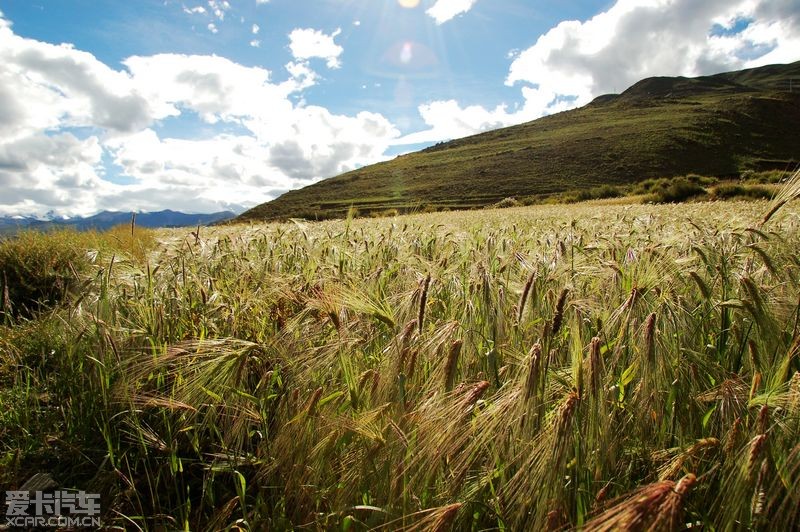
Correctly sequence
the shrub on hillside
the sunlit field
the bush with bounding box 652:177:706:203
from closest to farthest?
the sunlit field < the bush with bounding box 652:177:706:203 < the shrub on hillside

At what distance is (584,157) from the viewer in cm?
8344

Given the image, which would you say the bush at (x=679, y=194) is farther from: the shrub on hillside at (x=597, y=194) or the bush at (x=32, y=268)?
the bush at (x=32, y=268)

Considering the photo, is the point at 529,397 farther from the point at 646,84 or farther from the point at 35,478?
the point at 646,84

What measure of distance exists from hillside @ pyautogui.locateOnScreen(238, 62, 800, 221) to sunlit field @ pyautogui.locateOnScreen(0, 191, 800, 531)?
2004 inches

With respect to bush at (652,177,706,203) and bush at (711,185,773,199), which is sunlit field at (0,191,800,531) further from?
bush at (652,177,706,203)

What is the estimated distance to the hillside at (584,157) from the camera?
72.2 metres

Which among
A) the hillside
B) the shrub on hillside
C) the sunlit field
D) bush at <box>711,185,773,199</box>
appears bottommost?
the sunlit field

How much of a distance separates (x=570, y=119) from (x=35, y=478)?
462ft

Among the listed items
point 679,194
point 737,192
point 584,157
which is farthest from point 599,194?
point 584,157

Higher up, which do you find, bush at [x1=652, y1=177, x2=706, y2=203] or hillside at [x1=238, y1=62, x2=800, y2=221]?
hillside at [x1=238, y1=62, x2=800, y2=221]

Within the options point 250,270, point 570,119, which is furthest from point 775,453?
point 570,119

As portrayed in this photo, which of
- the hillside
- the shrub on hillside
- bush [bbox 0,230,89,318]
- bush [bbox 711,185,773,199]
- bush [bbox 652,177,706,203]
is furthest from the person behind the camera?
the hillside

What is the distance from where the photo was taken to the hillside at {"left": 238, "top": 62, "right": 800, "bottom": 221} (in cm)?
7225

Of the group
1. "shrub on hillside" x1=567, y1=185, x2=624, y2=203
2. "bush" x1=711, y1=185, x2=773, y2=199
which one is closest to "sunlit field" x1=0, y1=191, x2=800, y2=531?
"bush" x1=711, y1=185, x2=773, y2=199
